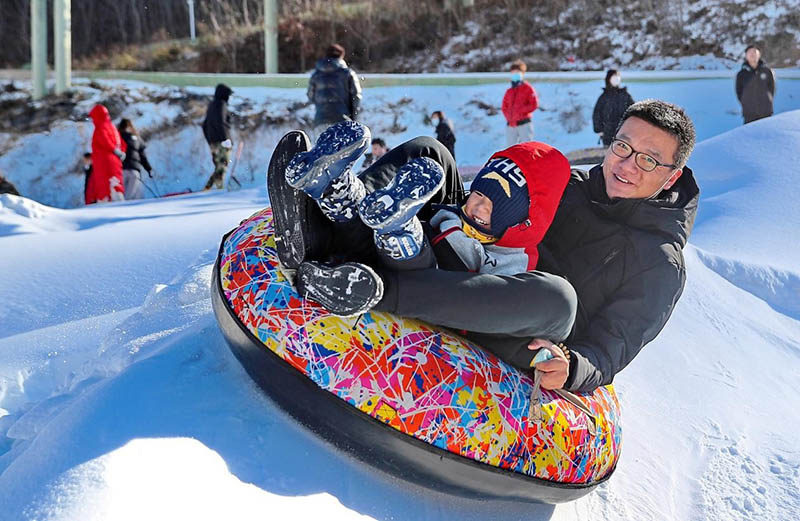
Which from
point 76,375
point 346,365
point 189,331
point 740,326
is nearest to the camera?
point 346,365

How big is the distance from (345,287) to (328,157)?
251 mm

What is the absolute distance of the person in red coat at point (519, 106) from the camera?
713cm

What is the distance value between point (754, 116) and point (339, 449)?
292 inches

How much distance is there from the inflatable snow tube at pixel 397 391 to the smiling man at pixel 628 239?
194 millimetres

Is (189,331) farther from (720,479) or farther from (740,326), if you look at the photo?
(740,326)

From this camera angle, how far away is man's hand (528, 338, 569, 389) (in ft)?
5.69

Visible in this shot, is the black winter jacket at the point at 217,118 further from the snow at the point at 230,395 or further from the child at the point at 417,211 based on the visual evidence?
the child at the point at 417,211

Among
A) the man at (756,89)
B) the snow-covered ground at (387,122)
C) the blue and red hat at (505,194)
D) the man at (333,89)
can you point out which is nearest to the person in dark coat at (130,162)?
the man at (333,89)

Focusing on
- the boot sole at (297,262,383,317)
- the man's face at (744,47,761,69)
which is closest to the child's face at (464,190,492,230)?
the boot sole at (297,262,383,317)

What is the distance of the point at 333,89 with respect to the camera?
18.7ft

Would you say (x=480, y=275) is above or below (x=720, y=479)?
above

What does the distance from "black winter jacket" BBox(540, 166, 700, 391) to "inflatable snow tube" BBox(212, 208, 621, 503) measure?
189 millimetres

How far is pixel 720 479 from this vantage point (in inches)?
86.2

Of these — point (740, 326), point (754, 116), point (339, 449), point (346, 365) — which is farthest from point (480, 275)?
point (754, 116)
